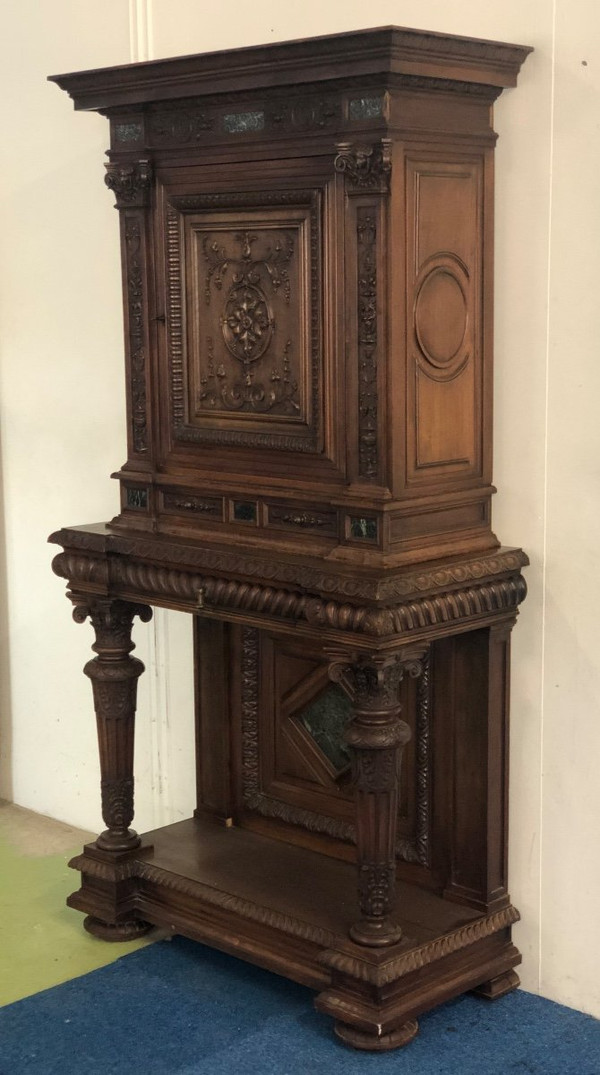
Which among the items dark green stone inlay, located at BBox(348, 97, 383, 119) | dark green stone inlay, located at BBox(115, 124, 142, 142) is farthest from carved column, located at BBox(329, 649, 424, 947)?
dark green stone inlay, located at BBox(115, 124, 142, 142)

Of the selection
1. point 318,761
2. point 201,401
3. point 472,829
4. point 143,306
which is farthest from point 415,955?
point 143,306

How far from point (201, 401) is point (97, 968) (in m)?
1.44

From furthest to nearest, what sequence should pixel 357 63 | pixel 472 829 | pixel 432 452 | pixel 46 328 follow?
pixel 46 328 → pixel 472 829 → pixel 432 452 → pixel 357 63

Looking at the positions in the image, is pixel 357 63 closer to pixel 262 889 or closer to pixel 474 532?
pixel 474 532

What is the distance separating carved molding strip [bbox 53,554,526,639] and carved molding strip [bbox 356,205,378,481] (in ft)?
0.97

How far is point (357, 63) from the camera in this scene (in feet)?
9.20

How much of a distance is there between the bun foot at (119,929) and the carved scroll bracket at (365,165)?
6.51 feet

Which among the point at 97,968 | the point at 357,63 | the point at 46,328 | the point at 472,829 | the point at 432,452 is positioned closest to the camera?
the point at 357,63

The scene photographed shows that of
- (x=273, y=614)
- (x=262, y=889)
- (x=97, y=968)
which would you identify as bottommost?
(x=97, y=968)

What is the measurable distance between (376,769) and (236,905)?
2.10 ft

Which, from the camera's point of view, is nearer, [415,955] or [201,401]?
Result: [415,955]

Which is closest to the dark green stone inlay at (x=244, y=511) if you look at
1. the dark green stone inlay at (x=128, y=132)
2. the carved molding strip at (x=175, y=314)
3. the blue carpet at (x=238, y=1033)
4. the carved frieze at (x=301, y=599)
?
the carved frieze at (x=301, y=599)

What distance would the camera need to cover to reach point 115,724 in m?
3.69

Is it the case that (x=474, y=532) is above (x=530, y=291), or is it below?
below
